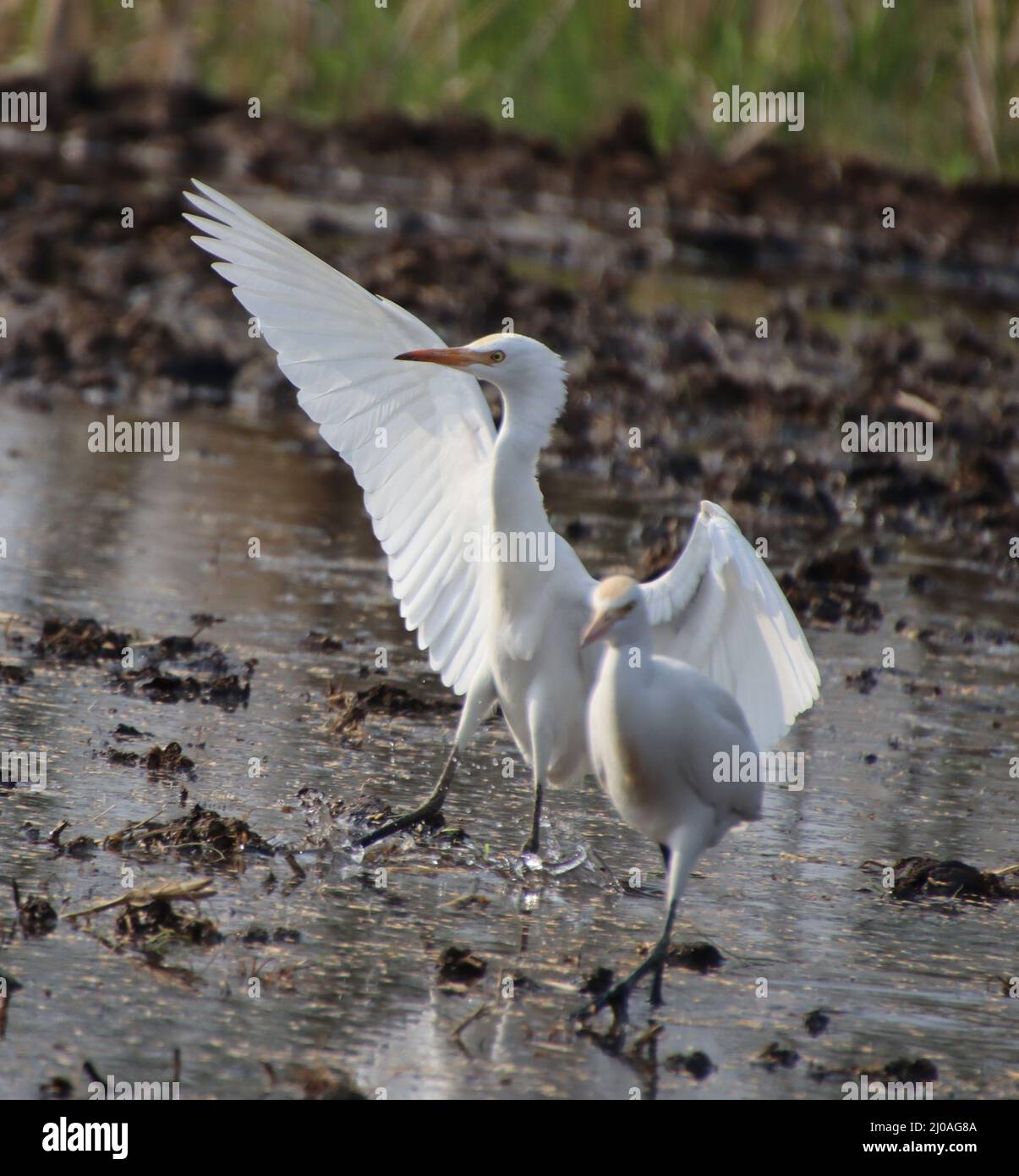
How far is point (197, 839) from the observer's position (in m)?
5.44

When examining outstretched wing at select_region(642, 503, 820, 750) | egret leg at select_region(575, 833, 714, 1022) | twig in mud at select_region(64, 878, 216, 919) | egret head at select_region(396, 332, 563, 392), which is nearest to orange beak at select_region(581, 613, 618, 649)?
egret leg at select_region(575, 833, 714, 1022)

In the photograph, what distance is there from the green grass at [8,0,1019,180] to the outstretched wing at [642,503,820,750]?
1559 centimetres

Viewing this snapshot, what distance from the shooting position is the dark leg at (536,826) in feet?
18.9

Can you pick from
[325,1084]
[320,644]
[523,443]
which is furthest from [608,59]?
[325,1084]

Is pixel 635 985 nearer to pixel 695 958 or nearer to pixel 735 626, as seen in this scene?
pixel 695 958

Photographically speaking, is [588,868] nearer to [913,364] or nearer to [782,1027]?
[782,1027]

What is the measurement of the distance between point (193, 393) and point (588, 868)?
25.4ft

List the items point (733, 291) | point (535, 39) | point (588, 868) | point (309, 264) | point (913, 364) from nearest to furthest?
1. point (588, 868)
2. point (309, 264)
3. point (913, 364)
4. point (733, 291)
5. point (535, 39)

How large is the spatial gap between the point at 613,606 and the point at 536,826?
1.14m

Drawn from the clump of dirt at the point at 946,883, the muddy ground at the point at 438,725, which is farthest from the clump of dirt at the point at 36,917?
the clump of dirt at the point at 946,883

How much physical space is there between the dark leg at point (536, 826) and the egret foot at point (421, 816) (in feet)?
1.04
